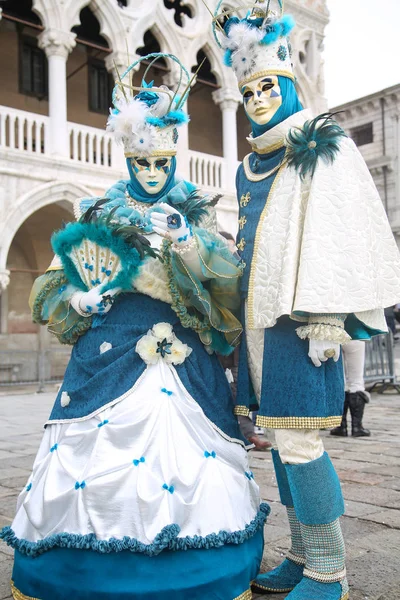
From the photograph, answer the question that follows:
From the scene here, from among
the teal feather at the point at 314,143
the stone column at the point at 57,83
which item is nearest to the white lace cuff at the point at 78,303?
the teal feather at the point at 314,143

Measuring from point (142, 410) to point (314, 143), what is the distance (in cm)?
103

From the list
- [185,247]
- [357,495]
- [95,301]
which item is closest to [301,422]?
[185,247]

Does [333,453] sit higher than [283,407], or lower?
lower

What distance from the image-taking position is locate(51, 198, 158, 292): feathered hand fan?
2.22 m

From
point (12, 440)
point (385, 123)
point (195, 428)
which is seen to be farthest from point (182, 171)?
point (385, 123)

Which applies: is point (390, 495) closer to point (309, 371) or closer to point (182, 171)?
point (309, 371)

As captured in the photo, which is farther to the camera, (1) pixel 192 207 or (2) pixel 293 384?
(1) pixel 192 207

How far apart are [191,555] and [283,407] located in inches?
20.7

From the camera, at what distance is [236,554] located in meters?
1.97

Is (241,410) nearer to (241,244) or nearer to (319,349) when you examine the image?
(319,349)

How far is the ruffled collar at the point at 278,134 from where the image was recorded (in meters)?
2.18

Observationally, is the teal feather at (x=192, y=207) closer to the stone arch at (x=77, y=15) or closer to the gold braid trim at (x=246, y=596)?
the gold braid trim at (x=246, y=596)

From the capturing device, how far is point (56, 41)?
10.6 m

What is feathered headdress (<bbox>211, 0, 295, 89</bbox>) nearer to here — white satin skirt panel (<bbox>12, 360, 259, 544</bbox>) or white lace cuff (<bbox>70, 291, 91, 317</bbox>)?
white lace cuff (<bbox>70, 291, 91, 317</bbox>)
